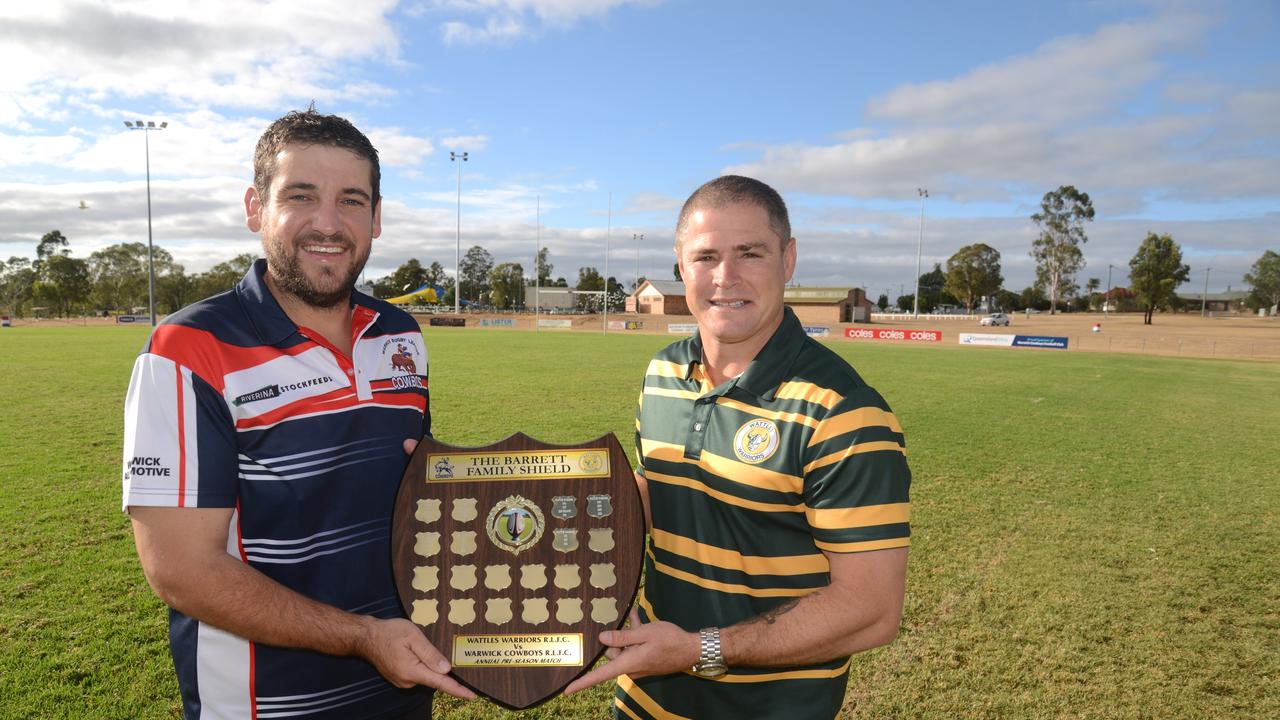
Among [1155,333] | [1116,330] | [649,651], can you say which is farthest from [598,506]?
[1116,330]

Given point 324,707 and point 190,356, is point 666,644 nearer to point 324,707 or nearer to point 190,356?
point 324,707

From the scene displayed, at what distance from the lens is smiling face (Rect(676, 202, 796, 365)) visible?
2.09m

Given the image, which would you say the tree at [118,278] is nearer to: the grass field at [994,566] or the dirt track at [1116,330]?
the dirt track at [1116,330]

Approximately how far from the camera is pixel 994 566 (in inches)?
240

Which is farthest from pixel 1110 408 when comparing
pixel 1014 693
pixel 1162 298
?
pixel 1162 298

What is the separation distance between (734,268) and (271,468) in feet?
4.80

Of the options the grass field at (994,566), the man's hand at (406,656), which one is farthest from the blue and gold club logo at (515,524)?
the grass field at (994,566)

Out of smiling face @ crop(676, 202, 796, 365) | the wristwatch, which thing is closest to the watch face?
the wristwatch

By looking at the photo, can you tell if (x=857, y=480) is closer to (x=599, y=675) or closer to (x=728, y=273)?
(x=728, y=273)

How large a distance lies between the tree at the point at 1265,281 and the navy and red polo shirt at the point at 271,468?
129144 millimetres

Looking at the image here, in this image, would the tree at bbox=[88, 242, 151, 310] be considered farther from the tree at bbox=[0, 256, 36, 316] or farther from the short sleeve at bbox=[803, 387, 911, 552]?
the short sleeve at bbox=[803, 387, 911, 552]

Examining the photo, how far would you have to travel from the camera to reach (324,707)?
6.81 feet

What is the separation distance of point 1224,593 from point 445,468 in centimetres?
679

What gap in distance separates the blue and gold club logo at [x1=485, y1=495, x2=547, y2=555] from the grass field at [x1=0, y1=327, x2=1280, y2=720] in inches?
97.7
